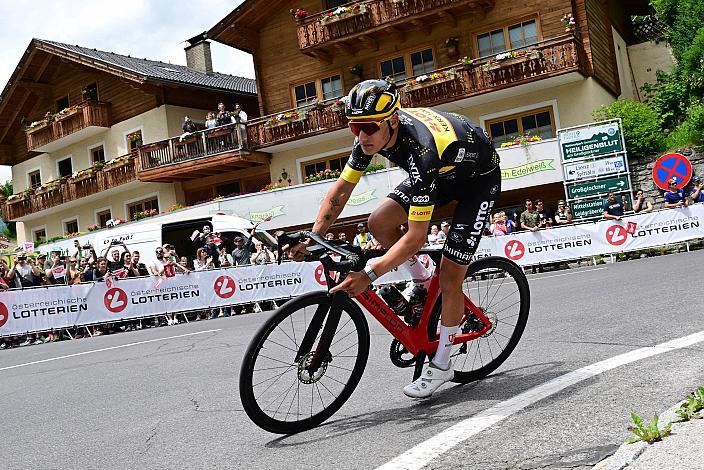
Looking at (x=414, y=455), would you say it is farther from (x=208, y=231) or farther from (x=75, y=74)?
(x=75, y=74)

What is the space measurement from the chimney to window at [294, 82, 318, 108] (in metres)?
12.3

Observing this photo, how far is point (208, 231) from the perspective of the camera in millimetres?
23172

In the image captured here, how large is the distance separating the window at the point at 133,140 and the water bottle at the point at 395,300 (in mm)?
34754

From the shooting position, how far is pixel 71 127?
1570 inches

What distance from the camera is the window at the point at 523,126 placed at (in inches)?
1105

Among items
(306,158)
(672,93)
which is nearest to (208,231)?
(306,158)

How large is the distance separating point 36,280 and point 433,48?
60.6 feet

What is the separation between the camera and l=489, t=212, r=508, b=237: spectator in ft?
65.6

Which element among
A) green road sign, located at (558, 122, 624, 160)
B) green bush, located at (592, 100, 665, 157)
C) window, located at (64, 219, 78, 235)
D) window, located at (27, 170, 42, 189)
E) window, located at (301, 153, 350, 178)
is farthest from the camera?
window, located at (27, 170, 42, 189)

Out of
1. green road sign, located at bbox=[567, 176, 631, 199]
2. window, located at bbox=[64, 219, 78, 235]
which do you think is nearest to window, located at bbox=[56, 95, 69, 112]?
window, located at bbox=[64, 219, 78, 235]

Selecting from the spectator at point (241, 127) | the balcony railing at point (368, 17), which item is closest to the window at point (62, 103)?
the spectator at point (241, 127)

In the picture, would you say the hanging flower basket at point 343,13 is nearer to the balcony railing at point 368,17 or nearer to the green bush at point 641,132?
the balcony railing at point 368,17

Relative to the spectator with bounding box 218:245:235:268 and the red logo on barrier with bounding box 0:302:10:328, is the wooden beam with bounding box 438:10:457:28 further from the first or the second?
the red logo on barrier with bounding box 0:302:10:328

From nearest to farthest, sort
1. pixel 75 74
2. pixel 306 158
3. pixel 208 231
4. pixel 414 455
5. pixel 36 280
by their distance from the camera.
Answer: pixel 414 455, pixel 36 280, pixel 208 231, pixel 306 158, pixel 75 74
